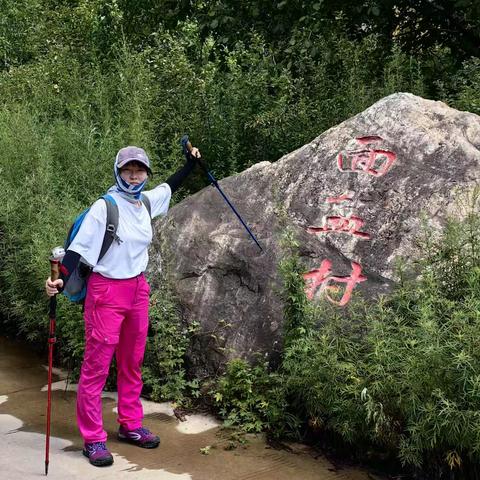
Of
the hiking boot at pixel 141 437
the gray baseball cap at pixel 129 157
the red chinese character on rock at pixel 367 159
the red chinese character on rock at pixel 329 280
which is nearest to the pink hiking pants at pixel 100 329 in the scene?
the hiking boot at pixel 141 437

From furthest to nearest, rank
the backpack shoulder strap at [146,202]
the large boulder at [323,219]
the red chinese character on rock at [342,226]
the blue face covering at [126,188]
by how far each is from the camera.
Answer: the red chinese character on rock at [342,226]
the large boulder at [323,219]
the backpack shoulder strap at [146,202]
the blue face covering at [126,188]

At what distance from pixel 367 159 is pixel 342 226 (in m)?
0.53

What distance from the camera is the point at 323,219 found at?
5.05 m

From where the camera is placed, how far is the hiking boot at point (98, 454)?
13.2 feet

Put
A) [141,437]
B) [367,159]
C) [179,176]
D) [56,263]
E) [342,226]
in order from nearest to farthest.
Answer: [56,263] → [141,437] → [179,176] → [342,226] → [367,159]

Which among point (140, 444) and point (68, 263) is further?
point (140, 444)

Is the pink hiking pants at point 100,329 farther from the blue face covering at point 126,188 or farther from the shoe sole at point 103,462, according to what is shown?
the blue face covering at point 126,188

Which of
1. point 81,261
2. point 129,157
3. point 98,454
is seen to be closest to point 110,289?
point 81,261

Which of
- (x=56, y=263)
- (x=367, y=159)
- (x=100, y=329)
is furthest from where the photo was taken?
(x=367, y=159)

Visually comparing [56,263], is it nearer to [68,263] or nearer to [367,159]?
[68,263]

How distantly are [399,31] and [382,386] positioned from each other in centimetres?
556

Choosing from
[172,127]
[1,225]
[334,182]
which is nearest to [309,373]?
Result: [334,182]

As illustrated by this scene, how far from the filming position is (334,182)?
515 centimetres

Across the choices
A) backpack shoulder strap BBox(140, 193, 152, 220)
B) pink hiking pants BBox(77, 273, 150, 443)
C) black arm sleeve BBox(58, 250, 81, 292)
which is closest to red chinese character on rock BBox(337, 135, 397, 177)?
backpack shoulder strap BBox(140, 193, 152, 220)
